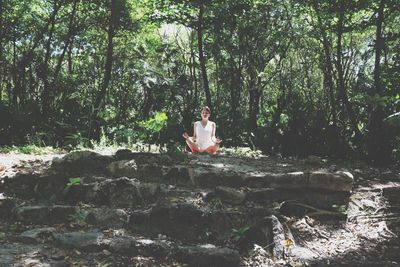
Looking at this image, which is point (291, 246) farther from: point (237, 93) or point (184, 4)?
point (237, 93)

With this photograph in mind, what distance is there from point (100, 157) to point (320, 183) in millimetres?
3127

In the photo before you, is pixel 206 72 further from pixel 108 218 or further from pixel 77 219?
pixel 77 219

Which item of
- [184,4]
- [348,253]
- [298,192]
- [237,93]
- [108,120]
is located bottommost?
[348,253]

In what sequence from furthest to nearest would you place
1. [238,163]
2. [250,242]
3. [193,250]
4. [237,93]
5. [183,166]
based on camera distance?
[237,93], [238,163], [183,166], [250,242], [193,250]

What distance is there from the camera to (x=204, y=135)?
784 centimetres

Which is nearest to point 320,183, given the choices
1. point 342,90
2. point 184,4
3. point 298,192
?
point 298,192

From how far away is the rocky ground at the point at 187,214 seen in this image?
4227 millimetres

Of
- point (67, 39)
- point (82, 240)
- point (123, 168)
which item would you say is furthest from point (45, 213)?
point (67, 39)

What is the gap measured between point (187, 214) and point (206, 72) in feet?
33.0

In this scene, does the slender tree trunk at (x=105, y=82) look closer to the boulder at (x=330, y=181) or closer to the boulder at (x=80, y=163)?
the boulder at (x=80, y=163)

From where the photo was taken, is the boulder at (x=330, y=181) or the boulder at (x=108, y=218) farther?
the boulder at (x=330, y=181)

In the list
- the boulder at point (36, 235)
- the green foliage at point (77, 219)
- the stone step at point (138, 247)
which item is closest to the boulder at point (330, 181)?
the stone step at point (138, 247)

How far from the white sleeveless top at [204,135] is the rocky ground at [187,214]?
4.69ft

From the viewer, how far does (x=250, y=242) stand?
450 cm
